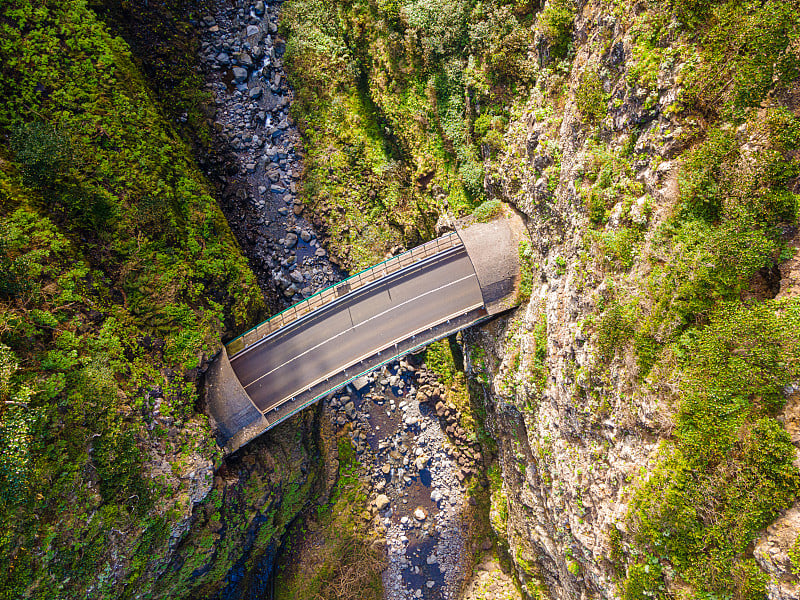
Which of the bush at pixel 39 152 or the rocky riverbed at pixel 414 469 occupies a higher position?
the bush at pixel 39 152

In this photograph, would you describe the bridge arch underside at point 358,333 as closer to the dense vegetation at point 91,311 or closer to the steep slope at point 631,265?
the dense vegetation at point 91,311

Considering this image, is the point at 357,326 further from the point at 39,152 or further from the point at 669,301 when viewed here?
the point at 39,152

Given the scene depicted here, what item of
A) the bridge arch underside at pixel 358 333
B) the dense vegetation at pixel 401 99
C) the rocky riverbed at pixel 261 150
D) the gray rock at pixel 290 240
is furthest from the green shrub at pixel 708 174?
the gray rock at pixel 290 240

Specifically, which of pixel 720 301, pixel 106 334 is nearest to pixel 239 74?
pixel 106 334

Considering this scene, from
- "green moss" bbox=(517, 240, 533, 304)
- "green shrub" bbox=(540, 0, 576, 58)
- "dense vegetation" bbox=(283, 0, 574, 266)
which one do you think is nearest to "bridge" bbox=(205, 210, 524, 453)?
"green moss" bbox=(517, 240, 533, 304)

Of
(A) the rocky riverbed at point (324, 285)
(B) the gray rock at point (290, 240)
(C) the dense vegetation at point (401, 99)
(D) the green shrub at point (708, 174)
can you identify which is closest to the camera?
(D) the green shrub at point (708, 174)
